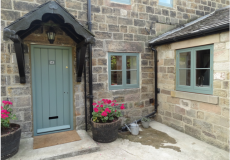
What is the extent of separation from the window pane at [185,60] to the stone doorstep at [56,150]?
2947mm

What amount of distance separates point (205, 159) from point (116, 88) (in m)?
2.58

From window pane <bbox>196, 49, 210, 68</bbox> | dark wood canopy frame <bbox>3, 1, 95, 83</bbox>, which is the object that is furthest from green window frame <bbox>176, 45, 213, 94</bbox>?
dark wood canopy frame <bbox>3, 1, 95, 83</bbox>

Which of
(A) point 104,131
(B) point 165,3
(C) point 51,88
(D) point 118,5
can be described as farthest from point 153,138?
(B) point 165,3

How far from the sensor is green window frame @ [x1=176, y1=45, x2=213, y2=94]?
372cm

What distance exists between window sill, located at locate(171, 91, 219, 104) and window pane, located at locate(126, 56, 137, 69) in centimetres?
134

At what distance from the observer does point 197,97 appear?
389 centimetres

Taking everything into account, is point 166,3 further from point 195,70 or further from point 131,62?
point 195,70

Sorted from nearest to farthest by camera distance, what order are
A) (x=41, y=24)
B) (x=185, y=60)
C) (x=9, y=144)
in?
(x=9, y=144) → (x=41, y=24) → (x=185, y=60)

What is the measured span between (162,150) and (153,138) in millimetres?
575

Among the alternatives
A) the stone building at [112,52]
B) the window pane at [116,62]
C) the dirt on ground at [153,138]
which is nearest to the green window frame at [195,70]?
the stone building at [112,52]

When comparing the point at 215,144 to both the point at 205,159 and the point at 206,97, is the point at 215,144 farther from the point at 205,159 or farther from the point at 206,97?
the point at 206,97

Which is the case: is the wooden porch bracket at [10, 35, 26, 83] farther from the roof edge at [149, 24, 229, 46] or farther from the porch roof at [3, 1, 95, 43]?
the roof edge at [149, 24, 229, 46]

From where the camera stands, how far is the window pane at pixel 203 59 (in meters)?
3.76

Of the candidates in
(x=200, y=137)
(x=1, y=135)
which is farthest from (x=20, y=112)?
(x=200, y=137)
